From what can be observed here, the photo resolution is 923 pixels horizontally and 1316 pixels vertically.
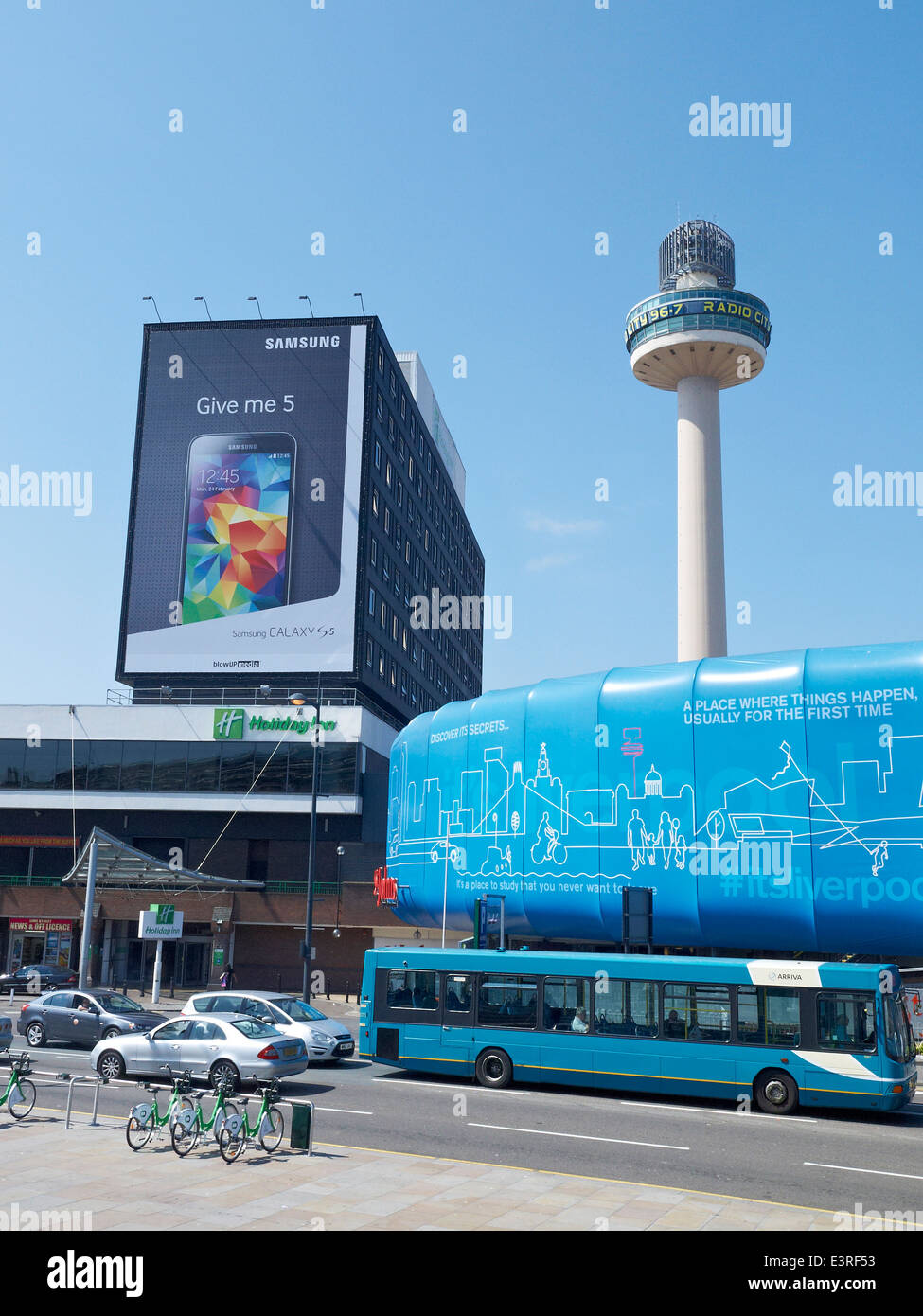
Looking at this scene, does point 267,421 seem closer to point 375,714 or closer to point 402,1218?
point 375,714

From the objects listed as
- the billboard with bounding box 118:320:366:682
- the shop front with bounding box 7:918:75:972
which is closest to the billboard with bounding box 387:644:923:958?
the shop front with bounding box 7:918:75:972

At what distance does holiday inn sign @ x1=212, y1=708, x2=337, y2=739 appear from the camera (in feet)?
206

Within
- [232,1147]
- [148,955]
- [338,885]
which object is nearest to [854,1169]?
[232,1147]

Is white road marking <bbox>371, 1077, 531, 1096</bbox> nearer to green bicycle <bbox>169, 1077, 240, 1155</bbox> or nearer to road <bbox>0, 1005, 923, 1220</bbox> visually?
road <bbox>0, 1005, 923, 1220</bbox>

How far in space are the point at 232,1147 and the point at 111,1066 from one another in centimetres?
919

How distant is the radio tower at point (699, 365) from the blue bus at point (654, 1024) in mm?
43991

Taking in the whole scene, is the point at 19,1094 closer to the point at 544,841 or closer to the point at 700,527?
the point at 544,841

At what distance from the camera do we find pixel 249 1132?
48.5ft

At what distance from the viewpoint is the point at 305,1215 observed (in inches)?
463

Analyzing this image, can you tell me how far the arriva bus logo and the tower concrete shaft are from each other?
26.1 m

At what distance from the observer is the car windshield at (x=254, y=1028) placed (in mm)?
21547
